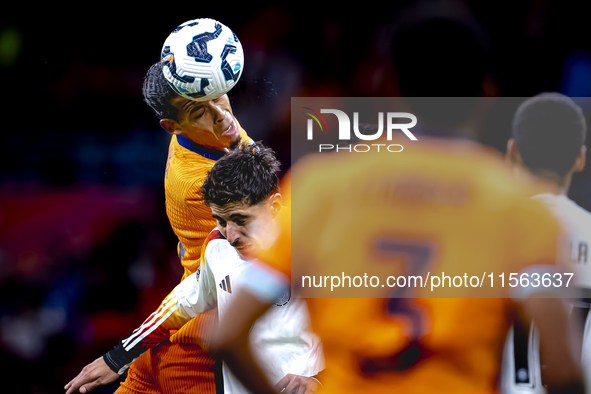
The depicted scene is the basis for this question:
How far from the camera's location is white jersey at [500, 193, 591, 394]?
2.01 metres

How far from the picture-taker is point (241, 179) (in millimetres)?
1739

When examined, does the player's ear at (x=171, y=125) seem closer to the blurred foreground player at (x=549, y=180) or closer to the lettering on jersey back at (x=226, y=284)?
the lettering on jersey back at (x=226, y=284)

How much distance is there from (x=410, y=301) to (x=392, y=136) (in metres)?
0.73

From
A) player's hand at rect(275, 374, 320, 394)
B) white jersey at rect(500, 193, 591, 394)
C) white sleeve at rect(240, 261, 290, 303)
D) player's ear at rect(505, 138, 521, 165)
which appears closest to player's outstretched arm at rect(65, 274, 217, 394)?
white sleeve at rect(240, 261, 290, 303)

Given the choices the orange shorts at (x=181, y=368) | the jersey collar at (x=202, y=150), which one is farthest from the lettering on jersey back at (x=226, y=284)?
the jersey collar at (x=202, y=150)

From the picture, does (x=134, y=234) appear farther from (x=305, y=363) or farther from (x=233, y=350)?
(x=305, y=363)

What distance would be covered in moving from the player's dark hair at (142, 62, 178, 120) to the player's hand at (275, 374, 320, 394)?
1.14 m

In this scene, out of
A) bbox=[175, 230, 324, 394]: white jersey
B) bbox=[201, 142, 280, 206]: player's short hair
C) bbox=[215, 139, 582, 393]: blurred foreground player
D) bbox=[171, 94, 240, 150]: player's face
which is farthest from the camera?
bbox=[215, 139, 582, 393]: blurred foreground player

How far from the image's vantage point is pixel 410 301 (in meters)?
2.12

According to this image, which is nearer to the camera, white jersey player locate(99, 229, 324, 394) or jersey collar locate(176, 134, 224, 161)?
white jersey player locate(99, 229, 324, 394)

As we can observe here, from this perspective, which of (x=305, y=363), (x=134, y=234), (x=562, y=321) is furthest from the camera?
(x=134, y=234)

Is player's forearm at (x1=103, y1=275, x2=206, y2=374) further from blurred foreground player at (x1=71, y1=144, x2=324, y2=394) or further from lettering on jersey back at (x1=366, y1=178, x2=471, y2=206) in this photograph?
lettering on jersey back at (x1=366, y1=178, x2=471, y2=206)

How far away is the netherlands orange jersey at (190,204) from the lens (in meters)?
1.97

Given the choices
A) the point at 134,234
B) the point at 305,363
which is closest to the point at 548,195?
the point at 305,363
